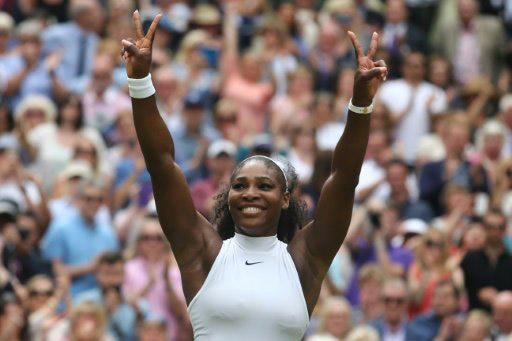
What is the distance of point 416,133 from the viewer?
15312 millimetres

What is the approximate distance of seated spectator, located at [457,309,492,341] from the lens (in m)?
11.1

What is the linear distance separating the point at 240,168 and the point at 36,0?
1082cm

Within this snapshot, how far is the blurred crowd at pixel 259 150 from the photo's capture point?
456 inches

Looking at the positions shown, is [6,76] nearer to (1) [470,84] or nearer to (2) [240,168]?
(1) [470,84]

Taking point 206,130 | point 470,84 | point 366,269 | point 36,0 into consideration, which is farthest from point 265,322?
point 36,0

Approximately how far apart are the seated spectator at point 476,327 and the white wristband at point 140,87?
212 inches

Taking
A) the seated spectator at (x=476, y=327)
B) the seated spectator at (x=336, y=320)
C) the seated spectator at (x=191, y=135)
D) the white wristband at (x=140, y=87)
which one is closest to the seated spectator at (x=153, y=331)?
the seated spectator at (x=336, y=320)

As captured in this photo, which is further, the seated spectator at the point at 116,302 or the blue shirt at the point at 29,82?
the blue shirt at the point at 29,82

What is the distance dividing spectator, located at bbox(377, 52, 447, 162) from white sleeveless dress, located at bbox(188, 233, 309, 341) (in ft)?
28.6

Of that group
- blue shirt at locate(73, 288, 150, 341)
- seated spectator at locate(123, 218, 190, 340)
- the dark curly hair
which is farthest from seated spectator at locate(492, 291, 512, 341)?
the dark curly hair

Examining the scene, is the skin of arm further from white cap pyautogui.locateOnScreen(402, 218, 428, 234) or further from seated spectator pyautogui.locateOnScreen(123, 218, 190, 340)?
white cap pyautogui.locateOnScreen(402, 218, 428, 234)

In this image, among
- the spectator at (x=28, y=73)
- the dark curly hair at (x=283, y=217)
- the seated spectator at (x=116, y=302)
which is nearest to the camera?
the dark curly hair at (x=283, y=217)

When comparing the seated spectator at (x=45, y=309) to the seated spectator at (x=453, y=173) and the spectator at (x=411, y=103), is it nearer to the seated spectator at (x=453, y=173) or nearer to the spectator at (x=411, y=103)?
the seated spectator at (x=453, y=173)

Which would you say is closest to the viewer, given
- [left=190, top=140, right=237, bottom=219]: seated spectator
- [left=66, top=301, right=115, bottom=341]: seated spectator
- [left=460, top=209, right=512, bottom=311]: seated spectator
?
[left=66, top=301, right=115, bottom=341]: seated spectator
